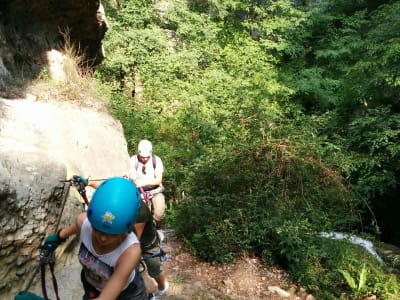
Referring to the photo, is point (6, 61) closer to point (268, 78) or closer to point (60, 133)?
point (60, 133)

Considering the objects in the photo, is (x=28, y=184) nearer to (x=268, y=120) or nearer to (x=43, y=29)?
(x=268, y=120)

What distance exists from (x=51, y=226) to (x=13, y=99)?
282 centimetres

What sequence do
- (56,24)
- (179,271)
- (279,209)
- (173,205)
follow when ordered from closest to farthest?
(179,271), (279,209), (56,24), (173,205)

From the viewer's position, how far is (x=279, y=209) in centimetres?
592

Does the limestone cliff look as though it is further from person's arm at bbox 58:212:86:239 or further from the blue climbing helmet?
the blue climbing helmet

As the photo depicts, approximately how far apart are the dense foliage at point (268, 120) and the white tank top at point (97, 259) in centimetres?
362

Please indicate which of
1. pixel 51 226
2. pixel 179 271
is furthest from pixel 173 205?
pixel 51 226

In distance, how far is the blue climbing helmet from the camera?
183cm

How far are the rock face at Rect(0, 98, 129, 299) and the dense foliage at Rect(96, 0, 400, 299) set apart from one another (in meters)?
2.33

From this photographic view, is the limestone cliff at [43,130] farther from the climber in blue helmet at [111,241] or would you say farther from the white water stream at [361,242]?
the white water stream at [361,242]

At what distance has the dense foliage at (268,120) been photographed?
5.90 m

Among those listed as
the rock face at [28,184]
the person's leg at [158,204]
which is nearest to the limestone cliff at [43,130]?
the rock face at [28,184]

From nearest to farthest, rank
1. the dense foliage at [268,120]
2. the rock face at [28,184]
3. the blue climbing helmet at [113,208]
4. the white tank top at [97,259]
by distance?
the blue climbing helmet at [113,208] → the white tank top at [97,259] → the rock face at [28,184] → the dense foliage at [268,120]

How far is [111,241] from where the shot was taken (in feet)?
6.57
